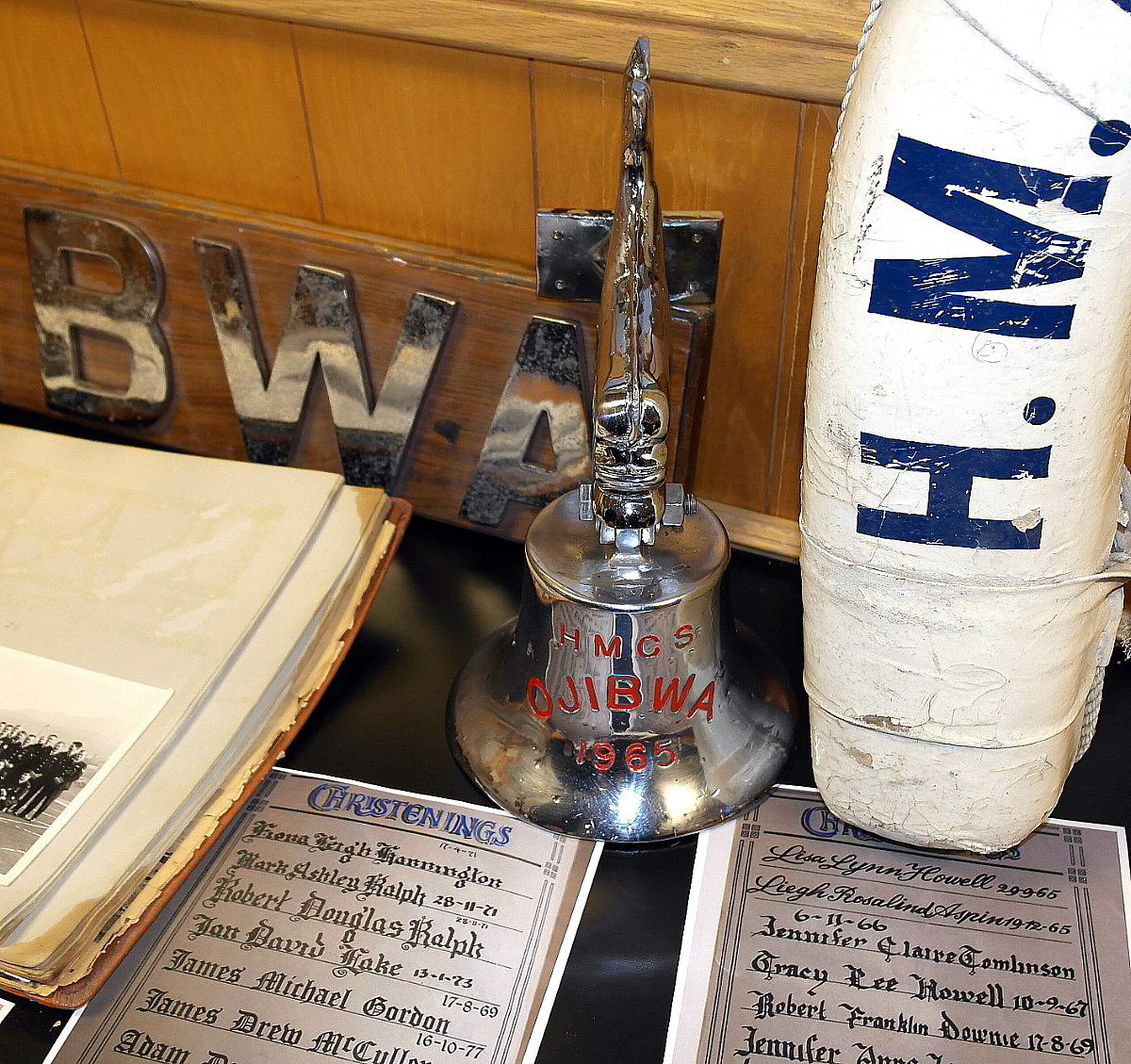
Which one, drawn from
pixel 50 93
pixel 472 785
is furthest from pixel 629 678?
pixel 50 93

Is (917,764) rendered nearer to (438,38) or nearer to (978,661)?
(978,661)

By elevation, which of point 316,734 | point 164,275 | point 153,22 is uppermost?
point 153,22

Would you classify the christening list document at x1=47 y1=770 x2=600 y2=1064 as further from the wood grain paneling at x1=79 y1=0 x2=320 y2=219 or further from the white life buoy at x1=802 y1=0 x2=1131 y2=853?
the wood grain paneling at x1=79 y1=0 x2=320 y2=219

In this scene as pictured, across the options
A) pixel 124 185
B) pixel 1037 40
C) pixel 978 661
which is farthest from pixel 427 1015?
pixel 124 185

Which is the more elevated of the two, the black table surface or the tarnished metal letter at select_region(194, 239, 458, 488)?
the tarnished metal letter at select_region(194, 239, 458, 488)

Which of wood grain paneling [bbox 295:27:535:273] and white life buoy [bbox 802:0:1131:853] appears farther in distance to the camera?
wood grain paneling [bbox 295:27:535:273]

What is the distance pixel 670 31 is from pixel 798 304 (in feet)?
0.52

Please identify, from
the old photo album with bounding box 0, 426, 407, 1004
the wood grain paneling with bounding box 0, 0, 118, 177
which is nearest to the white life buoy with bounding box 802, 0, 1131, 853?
the old photo album with bounding box 0, 426, 407, 1004

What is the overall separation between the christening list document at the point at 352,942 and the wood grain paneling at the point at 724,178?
11.2 inches

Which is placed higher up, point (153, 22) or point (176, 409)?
point (153, 22)

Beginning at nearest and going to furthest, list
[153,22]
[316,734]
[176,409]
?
[316,734], [153,22], [176,409]

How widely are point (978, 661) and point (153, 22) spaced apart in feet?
2.03

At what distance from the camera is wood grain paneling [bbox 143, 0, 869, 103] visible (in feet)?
1.84

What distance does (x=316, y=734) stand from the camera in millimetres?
642
